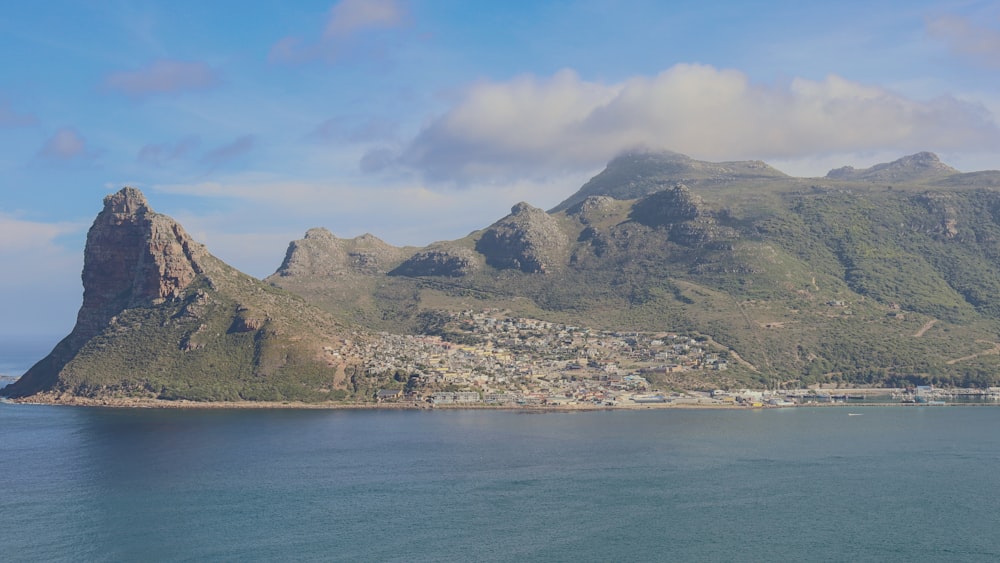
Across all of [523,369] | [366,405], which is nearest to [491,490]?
[366,405]

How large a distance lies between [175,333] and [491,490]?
93.2 m

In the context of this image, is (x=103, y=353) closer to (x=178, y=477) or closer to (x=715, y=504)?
(x=178, y=477)

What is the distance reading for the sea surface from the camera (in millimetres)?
72750

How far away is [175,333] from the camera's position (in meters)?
163

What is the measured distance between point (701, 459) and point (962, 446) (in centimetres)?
3617

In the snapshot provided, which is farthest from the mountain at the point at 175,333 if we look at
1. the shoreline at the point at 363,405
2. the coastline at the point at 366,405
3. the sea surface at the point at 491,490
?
the sea surface at the point at 491,490

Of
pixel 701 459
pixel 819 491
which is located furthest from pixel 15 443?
pixel 819 491

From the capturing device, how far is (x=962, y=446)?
116 m

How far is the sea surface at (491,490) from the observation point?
72750mm

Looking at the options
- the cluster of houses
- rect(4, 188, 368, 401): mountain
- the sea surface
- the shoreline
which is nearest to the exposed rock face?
rect(4, 188, 368, 401): mountain

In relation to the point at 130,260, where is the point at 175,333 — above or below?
below

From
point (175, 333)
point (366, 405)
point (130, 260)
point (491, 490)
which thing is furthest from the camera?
point (130, 260)

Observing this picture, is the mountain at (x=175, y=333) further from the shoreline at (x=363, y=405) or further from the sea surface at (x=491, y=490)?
the sea surface at (x=491, y=490)

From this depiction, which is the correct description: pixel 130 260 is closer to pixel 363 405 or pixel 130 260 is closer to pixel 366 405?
pixel 363 405
